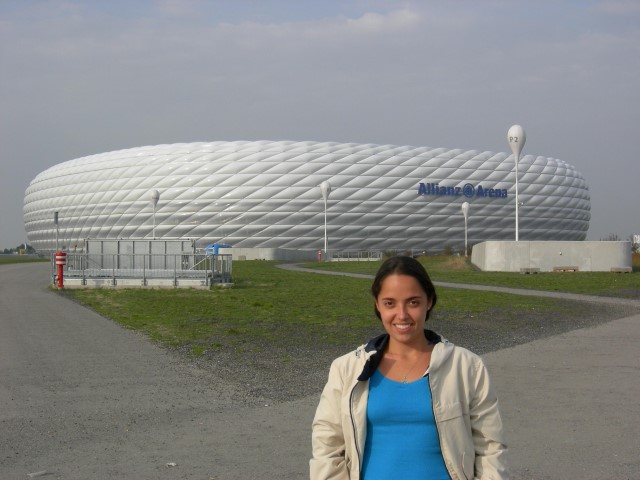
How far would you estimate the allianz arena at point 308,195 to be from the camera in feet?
226

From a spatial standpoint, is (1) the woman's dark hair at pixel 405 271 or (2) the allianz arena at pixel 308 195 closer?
(1) the woman's dark hair at pixel 405 271

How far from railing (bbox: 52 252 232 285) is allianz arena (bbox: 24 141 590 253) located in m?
39.2

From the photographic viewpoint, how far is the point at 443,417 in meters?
2.43

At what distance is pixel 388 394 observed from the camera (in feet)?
8.08

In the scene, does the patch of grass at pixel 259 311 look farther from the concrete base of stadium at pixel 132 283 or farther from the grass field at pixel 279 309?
the concrete base of stadium at pixel 132 283

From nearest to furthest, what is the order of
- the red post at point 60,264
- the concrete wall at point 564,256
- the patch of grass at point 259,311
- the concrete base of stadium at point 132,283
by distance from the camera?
the patch of grass at point 259,311 < the red post at point 60,264 < the concrete base of stadium at point 132,283 < the concrete wall at point 564,256

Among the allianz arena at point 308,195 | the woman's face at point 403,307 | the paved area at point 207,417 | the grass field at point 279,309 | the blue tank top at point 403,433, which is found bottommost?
the paved area at point 207,417

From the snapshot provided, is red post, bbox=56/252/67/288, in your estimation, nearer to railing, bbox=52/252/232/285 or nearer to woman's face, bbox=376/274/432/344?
railing, bbox=52/252/232/285

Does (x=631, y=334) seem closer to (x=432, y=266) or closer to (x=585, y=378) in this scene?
(x=585, y=378)

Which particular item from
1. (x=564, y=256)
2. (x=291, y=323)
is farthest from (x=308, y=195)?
(x=291, y=323)

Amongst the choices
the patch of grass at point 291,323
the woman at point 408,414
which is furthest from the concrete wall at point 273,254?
the woman at point 408,414

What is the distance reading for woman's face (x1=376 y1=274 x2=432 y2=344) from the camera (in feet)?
8.45

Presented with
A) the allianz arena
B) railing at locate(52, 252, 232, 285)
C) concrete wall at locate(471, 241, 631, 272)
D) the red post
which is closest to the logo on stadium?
Answer: the allianz arena

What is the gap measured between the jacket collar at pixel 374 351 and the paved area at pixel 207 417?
6.87ft
